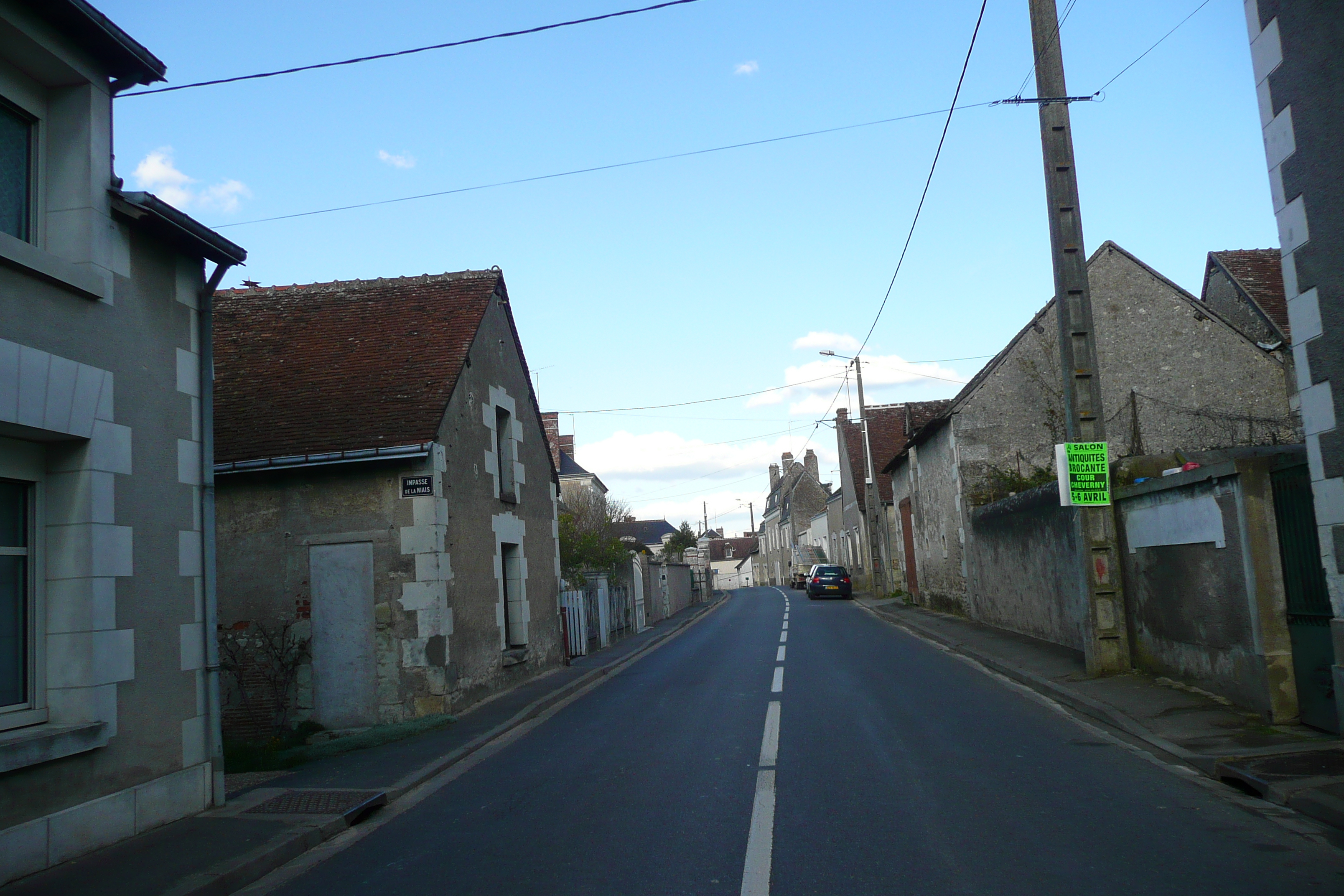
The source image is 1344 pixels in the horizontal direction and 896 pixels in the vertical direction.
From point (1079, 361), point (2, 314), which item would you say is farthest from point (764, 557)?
point (2, 314)

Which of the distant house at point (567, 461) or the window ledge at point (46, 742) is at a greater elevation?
the distant house at point (567, 461)

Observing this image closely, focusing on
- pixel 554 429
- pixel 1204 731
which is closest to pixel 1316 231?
pixel 1204 731

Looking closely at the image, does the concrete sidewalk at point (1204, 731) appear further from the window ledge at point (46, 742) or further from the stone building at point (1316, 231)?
the window ledge at point (46, 742)

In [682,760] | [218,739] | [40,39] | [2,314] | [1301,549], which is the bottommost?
[682,760]

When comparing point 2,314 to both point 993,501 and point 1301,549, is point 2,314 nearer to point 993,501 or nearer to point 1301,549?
point 1301,549

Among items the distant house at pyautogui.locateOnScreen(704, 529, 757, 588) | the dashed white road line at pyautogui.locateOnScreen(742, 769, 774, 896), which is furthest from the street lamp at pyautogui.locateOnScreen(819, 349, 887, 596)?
the distant house at pyautogui.locateOnScreen(704, 529, 757, 588)

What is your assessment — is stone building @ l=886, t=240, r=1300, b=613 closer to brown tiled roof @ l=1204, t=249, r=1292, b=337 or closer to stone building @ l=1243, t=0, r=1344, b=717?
brown tiled roof @ l=1204, t=249, r=1292, b=337

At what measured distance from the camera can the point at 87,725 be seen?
6.02 m

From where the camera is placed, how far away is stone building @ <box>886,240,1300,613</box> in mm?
21266

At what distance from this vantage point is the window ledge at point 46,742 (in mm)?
5414

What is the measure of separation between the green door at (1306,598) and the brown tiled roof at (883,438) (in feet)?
84.1

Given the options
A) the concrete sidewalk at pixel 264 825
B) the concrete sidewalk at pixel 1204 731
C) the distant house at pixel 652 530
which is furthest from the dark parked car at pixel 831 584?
the distant house at pixel 652 530

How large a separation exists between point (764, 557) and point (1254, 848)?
9298 cm

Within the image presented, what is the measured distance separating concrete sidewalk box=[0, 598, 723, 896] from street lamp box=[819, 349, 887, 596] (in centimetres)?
2362
